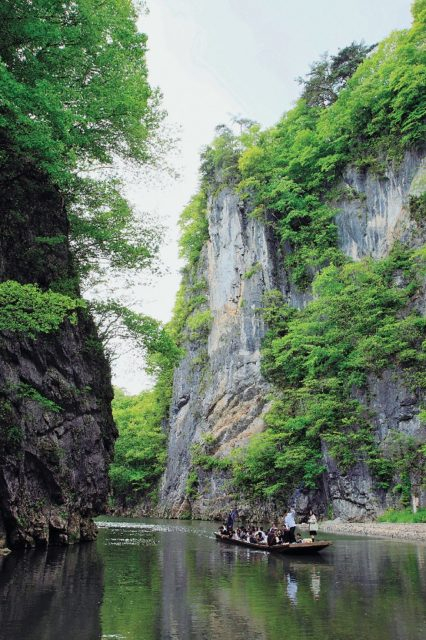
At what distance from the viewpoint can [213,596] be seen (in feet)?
37.5

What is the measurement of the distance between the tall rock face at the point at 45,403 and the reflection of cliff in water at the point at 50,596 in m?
2.53

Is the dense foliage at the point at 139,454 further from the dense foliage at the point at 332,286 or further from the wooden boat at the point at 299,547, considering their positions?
the wooden boat at the point at 299,547

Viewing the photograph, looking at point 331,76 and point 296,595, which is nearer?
point 296,595

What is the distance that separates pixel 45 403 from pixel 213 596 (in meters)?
9.11

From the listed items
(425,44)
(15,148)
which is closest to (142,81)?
(15,148)

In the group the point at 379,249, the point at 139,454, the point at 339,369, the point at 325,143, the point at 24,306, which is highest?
the point at 325,143

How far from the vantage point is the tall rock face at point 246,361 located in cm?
3356

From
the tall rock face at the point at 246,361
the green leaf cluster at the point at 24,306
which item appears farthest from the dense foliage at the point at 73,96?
the tall rock face at the point at 246,361

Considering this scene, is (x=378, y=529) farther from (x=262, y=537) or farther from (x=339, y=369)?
(x=339, y=369)

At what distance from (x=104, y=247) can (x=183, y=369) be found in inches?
1323

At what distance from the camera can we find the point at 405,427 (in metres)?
32.2

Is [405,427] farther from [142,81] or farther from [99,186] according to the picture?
[142,81]

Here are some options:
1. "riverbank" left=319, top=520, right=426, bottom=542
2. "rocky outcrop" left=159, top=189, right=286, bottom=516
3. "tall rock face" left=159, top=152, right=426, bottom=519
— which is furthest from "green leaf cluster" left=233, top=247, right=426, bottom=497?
"rocky outcrop" left=159, top=189, right=286, bottom=516

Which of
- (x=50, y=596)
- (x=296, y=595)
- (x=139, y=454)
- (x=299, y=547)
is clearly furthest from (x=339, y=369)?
(x=139, y=454)
